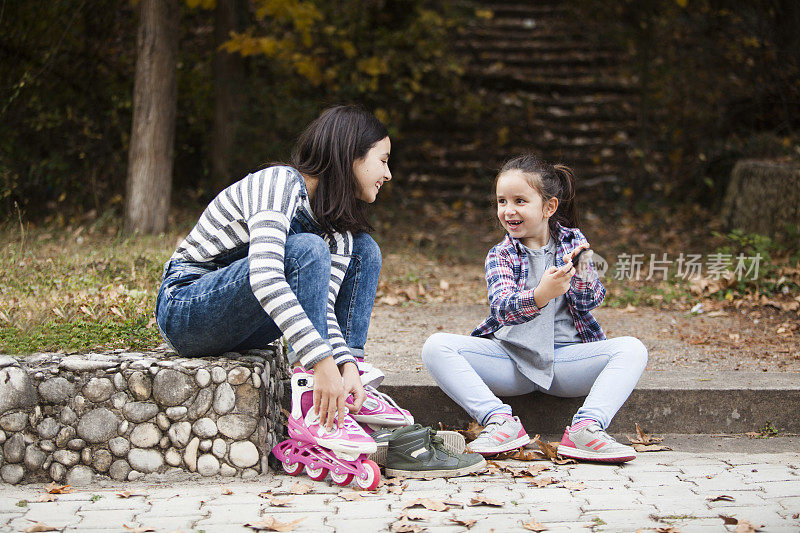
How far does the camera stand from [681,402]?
3482 millimetres

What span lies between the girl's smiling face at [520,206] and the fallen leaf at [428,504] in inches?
46.8

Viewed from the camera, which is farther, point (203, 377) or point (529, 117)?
point (529, 117)

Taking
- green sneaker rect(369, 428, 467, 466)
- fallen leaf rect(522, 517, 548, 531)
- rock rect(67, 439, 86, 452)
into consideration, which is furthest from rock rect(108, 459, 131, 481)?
fallen leaf rect(522, 517, 548, 531)

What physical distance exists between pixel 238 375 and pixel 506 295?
1036mm

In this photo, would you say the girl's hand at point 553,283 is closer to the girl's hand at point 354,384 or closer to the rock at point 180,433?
the girl's hand at point 354,384

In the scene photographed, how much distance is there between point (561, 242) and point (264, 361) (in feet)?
4.19

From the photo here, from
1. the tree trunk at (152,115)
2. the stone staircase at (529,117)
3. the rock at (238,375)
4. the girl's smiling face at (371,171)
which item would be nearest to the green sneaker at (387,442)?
the rock at (238,375)

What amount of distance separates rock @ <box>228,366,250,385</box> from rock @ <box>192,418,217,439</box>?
0.16 metres

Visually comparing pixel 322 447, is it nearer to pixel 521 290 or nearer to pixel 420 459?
pixel 420 459

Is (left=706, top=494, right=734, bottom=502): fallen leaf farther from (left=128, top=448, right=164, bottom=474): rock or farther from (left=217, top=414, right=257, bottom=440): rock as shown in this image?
(left=128, top=448, right=164, bottom=474): rock

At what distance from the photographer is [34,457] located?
2.92 metres

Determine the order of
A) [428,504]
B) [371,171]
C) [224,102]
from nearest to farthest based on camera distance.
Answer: [428,504] < [371,171] < [224,102]

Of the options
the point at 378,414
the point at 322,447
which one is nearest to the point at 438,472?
Answer: the point at 378,414

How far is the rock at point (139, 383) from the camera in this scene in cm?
293
